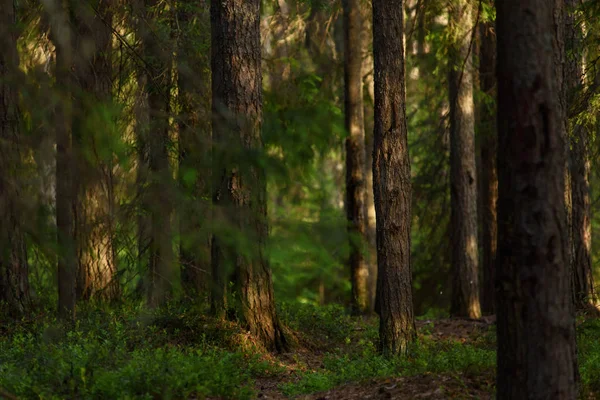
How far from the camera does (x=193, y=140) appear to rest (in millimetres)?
7422

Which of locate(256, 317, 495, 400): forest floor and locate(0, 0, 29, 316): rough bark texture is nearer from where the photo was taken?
locate(0, 0, 29, 316): rough bark texture

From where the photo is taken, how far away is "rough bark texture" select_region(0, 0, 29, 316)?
574 centimetres

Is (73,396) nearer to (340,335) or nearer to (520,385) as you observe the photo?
(520,385)

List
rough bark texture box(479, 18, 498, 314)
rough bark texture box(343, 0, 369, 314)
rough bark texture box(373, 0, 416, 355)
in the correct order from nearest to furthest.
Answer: rough bark texture box(373, 0, 416, 355)
rough bark texture box(343, 0, 369, 314)
rough bark texture box(479, 18, 498, 314)

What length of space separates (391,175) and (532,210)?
5.25 meters

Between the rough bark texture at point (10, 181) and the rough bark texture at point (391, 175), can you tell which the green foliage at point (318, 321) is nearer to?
the rough bark texture at point (391, 175)

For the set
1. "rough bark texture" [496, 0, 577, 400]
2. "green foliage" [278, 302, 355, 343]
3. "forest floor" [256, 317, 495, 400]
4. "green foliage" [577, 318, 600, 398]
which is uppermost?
"rough bark texture" [496, 0, 577, 400]

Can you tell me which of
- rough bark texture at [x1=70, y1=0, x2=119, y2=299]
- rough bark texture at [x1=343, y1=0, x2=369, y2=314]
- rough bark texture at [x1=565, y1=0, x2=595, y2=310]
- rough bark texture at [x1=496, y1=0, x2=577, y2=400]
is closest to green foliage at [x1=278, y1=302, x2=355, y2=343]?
rough bark texture at [x1=343, y1=0, x2=369, y2=314]

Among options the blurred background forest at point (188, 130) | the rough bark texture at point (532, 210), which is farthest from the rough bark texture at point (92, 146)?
the rough bark texture at point (532, 210)

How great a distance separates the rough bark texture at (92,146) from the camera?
5953mm

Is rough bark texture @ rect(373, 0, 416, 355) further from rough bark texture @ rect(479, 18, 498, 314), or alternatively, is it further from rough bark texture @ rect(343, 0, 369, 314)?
rough bark texture @ rect(479, 18, 498, 314)

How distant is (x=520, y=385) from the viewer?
5.85 meters

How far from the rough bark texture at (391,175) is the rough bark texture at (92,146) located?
3.83 m

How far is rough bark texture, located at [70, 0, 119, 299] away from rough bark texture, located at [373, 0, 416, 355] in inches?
151
